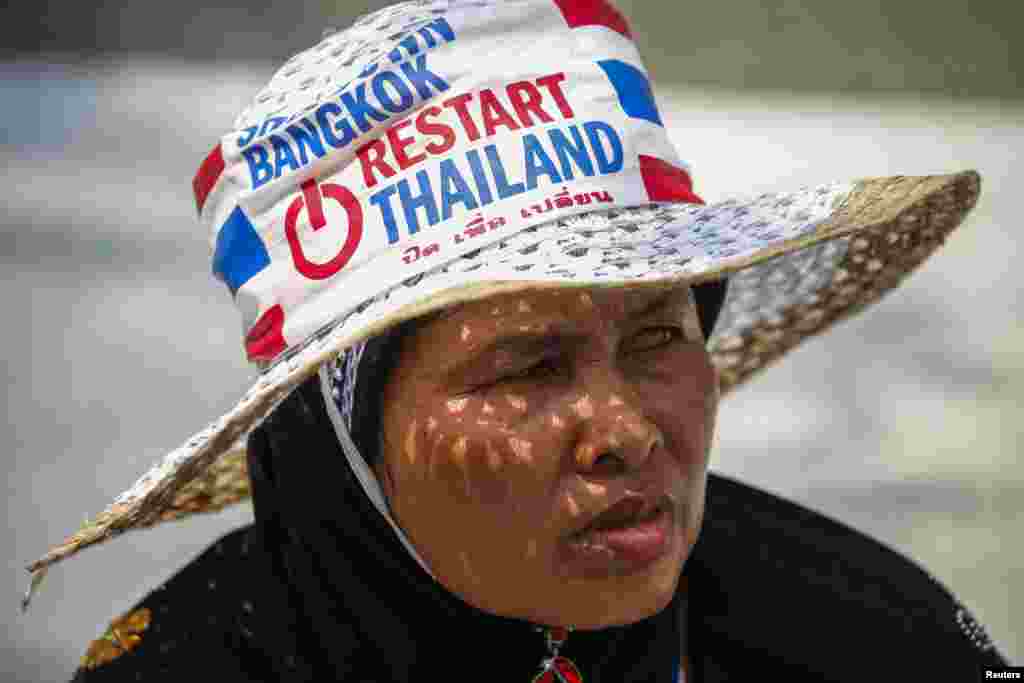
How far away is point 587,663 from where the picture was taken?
1368mm

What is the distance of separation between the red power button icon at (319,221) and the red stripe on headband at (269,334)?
5cm

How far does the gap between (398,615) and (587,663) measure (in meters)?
0.21

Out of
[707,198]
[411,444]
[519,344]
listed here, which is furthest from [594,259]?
[707,198]

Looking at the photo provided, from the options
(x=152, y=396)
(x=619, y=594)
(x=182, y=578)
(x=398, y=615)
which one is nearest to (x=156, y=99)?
(x=152, y=396)

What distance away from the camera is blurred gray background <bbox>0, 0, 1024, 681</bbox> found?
8.01 feet

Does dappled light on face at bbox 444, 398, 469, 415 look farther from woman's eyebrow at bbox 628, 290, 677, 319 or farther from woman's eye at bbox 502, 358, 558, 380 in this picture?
woman's eyebrow at bbox 628, 290, 677, 319

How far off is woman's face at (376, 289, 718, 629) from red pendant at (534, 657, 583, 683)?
0.36 ft

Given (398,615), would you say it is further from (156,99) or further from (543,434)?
(156,99)

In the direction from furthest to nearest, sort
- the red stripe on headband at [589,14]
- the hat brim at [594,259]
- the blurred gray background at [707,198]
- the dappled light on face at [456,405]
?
the blurred gray background at [707,198] < the red stripe on headband at [589,14] < the dappled light on face at [456,405] < the hat brim at [594,259]

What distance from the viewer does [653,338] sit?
4.24 ft

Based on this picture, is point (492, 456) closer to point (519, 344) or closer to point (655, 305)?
point (519, 344)

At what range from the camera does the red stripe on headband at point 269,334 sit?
1.25 meters

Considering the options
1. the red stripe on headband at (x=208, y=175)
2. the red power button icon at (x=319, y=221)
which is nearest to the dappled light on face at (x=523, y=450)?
the red power button icon at (x=319, y=221)

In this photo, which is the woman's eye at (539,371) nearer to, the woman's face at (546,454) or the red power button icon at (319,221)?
the woman's face at (546,454)
